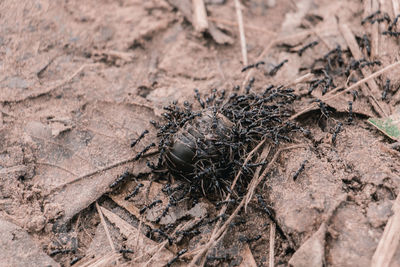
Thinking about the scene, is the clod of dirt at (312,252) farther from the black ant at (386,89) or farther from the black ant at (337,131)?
the black ant at (386,89)

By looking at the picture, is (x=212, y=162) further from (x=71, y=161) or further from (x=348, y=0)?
(x=348, y=0)

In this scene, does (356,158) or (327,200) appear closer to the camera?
(327,200)

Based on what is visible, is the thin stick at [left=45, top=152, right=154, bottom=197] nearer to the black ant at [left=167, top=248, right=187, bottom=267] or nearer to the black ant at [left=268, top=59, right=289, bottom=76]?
the black ant at [left=167, top=248, right=187, bottom=267]

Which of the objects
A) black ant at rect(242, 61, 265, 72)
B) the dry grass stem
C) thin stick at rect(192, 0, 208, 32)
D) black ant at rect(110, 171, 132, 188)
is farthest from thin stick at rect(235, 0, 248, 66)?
black ant at rect(110, 171, 132, 188)

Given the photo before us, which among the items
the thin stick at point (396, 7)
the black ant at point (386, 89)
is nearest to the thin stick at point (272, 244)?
the black ant at point (386, 89)

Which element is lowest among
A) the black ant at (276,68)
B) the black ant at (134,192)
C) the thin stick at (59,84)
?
the black ant at (134,192)

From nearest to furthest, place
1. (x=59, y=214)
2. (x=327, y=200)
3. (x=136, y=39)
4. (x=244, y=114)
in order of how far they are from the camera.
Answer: (x=327, y=200) < (x=59, y=214) < (x=244, y=114) < (x=136, y=39)

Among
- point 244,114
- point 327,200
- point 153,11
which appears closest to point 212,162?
point 244,114

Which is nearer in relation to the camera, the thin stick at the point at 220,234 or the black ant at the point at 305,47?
the thin stick at the point at 220,234
